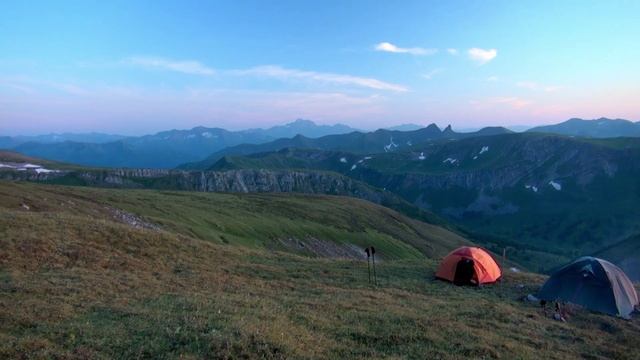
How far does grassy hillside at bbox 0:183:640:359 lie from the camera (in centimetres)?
1468

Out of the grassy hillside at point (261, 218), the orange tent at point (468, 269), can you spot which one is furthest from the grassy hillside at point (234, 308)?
the grassy hillside at point (261, 218)

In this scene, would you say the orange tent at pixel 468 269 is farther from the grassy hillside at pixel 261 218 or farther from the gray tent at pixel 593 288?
the grassy hillside at pixel 261 218

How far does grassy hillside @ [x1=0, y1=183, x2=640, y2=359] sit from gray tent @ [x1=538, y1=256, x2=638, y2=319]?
0.95 meters

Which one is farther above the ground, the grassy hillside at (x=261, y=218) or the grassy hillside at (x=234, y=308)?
the grassy hillside at (x=234, y=308)

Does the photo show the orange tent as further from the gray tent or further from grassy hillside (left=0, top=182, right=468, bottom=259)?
grassy hillside (left=0, top=182, right=468, bottom=259)

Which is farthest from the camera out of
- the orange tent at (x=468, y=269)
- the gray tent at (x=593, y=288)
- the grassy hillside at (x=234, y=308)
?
the orange tent at (x=468, y=269)

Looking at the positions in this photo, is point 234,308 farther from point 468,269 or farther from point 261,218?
point 261,218

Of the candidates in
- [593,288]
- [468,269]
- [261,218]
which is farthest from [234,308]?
[261,218]

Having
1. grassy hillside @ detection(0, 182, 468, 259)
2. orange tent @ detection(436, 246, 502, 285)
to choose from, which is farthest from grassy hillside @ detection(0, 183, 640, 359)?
grassy hillside @ detection(0, 182, 468, 259)

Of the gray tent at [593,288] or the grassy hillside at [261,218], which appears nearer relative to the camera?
the gray tent at [593,288]

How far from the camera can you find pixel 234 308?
62.1 feet

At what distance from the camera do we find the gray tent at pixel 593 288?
24.8m

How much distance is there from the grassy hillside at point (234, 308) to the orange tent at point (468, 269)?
93cm

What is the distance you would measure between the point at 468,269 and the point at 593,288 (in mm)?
7316
